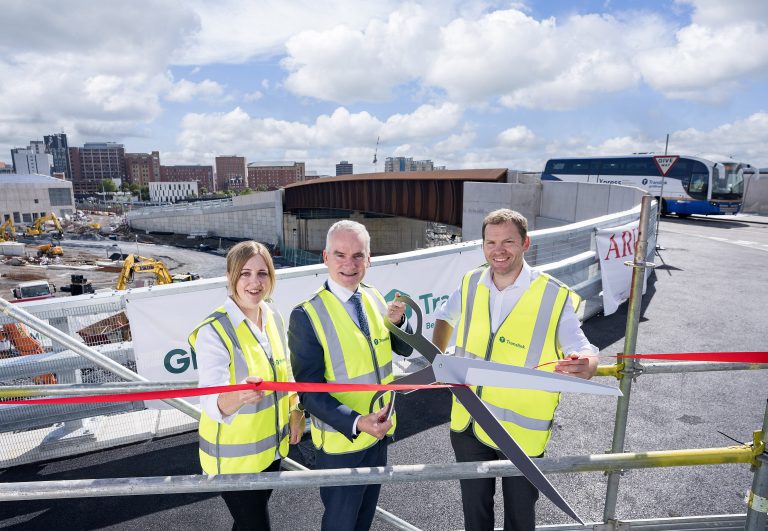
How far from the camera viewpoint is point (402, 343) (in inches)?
111

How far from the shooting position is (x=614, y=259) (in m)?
8.09

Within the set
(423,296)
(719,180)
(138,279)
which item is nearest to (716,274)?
(423,296)

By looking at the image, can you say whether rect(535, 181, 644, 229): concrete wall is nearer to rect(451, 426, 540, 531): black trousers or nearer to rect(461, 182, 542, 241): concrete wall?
rect(461, 182, 542, 241): concrete wall

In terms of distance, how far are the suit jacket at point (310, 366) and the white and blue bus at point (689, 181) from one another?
2769 cm

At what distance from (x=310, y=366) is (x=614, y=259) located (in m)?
7.29

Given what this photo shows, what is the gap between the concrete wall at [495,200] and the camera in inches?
765

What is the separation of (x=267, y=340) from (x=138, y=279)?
27553mm

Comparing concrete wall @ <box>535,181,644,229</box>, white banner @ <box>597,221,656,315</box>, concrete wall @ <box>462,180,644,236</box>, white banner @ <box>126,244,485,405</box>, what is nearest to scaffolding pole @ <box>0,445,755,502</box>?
white banner @ <box>126,244,485,405</box>

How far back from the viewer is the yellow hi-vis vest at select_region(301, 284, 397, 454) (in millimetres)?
2416

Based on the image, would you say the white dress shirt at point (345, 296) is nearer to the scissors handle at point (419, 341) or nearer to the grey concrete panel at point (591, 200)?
the scissors handle at point (419, 341)

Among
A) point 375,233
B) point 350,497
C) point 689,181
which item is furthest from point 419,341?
point 375,233

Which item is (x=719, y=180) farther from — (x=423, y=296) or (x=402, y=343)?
(x=402, y=343)

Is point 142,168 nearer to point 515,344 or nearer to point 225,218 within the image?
point 225,218

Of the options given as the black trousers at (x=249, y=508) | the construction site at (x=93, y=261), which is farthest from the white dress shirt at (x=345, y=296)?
the construction site at (x=93, y=261)
